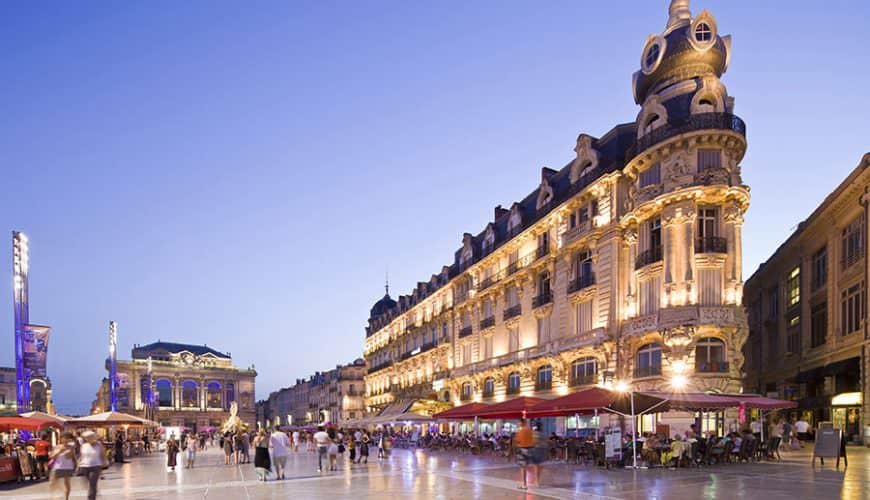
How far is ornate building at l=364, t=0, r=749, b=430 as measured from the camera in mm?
30109

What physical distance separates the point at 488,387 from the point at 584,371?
12873 millimetres

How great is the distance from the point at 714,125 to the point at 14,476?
97.7 ft

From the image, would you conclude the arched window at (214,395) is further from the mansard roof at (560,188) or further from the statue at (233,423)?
the mansard roof at (560,188)

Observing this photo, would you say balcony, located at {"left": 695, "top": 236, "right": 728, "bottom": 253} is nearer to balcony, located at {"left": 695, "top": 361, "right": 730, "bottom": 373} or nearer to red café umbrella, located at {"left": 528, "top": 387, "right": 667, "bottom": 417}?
balcony, located at {"left": 695, "top": 361, "right": 730, "bottom": 373}

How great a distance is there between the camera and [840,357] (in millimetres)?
33344

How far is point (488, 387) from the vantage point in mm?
47938

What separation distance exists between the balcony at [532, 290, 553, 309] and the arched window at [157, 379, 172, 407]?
110651 mm

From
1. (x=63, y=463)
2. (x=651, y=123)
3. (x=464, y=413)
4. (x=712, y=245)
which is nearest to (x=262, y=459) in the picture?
(x=63, y=463)

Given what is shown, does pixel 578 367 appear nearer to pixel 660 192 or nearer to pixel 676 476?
pixel 660 192

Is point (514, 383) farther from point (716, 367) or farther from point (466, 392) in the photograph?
point (716, 367)

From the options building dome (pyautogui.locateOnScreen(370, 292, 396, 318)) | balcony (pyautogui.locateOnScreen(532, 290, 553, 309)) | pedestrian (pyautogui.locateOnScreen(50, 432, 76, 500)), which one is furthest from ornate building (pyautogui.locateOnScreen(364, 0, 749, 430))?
building dome (pyautogui.locateOnScreen(370, 292, 396, 318))

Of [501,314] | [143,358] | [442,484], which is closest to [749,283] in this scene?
[501,314]

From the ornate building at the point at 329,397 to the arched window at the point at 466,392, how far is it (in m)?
33.7

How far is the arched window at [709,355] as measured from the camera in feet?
97.7
